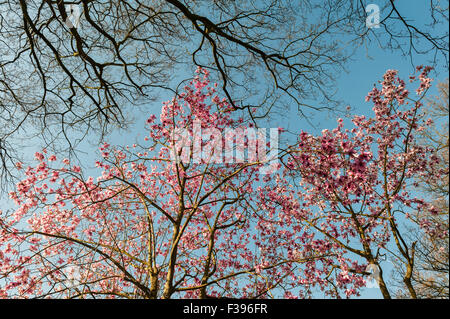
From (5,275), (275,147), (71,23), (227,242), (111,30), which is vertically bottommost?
(5,275)

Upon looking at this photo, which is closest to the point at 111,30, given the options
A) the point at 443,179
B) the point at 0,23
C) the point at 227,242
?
the point at 0,23

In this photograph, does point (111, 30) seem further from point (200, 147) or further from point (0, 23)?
point (200, 147)

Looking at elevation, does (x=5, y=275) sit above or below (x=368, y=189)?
below

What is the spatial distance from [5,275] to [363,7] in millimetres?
6853

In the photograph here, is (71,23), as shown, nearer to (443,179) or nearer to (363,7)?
(363,7)

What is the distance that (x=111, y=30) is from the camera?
15.7 ft

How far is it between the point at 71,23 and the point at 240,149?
13.6 ft

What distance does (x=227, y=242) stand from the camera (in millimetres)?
8094

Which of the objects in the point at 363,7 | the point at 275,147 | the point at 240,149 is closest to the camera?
the point at 363,7
